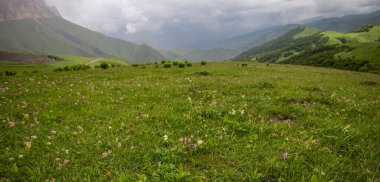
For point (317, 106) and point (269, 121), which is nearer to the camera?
point (269, 121)

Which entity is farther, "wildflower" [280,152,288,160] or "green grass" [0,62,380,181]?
"wildflower" [280,152,288,160]

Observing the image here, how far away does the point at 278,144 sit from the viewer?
6488mm

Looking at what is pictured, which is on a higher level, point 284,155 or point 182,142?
point 182,142

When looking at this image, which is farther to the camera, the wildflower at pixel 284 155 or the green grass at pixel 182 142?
the wildflower at pixel 284 155

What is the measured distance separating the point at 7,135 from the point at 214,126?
250 inches

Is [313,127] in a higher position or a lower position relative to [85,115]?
lower

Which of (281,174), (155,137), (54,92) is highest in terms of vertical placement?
(54,92)

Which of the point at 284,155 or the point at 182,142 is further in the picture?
the point at 182,142

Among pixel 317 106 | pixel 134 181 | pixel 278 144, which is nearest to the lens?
pixel 134 181

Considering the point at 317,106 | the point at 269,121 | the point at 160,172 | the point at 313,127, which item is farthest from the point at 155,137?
the point at 317,106

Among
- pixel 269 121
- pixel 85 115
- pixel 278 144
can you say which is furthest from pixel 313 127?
pixel 85 115

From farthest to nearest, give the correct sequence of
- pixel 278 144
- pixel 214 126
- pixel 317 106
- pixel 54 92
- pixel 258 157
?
pixel 54 92
pixel 317 106
pixel 214 126
pixel 278 144
pixel 258 157

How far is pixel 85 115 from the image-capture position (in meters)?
8.65

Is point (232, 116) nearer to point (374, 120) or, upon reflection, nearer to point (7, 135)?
point (374, 120)
